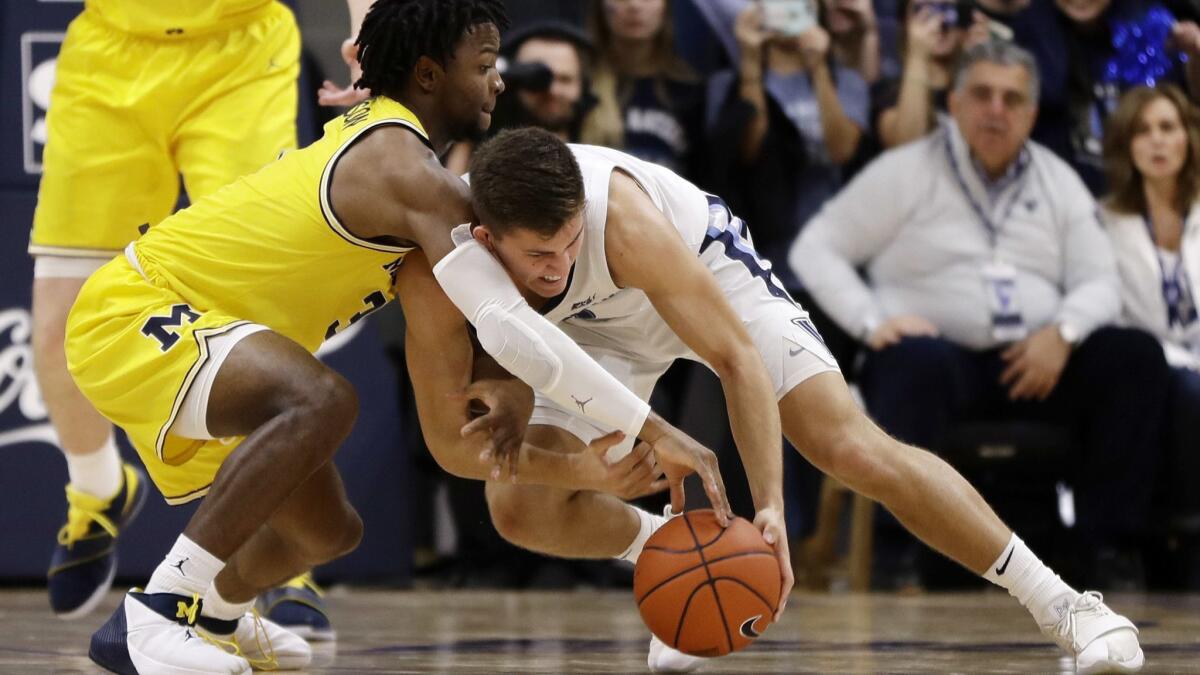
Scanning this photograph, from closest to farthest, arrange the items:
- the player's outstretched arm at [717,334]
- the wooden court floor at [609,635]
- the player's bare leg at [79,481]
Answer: the player's outstretched arm at [717,334] < the wooden court floor at [609,635] < the player's bare leg at [79,481]

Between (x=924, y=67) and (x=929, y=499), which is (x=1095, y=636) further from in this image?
(x=924, y=67)

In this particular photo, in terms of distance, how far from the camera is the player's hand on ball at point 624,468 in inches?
139

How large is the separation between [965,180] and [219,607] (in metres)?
3.90

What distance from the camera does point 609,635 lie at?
4.93 meters

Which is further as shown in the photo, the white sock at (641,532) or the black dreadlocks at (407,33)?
the white sock at (641,532)

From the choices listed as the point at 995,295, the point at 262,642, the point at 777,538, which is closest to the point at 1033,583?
the point at 777,538

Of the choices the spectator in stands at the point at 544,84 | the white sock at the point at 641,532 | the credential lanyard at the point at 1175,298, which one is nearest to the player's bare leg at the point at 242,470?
the white sock at the point at 641,532

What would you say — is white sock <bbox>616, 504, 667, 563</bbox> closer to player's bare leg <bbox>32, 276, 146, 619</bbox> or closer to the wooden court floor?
the wooden court floor

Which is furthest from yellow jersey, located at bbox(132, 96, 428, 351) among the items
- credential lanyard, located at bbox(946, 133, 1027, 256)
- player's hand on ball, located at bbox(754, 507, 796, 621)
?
credential lanyard, located at bbox(946, 133, 1027, 256)

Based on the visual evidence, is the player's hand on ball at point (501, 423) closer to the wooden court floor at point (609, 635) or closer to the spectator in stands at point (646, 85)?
the wooden court floor at point (609, 635)

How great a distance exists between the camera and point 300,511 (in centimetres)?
385

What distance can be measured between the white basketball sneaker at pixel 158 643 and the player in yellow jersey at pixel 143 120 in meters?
1.43

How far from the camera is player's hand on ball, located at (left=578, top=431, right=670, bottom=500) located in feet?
11.6

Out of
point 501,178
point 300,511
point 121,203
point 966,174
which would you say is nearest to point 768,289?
point 501,178
